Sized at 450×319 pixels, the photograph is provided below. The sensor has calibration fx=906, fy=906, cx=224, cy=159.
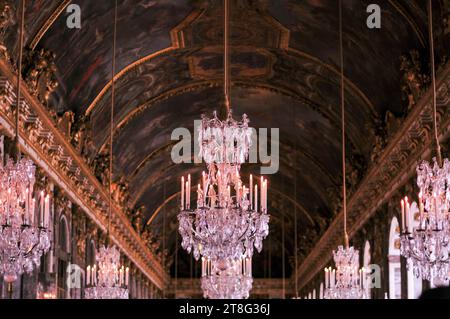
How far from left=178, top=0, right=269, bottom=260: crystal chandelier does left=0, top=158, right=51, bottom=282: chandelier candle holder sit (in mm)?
1872

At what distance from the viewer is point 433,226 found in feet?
35.1

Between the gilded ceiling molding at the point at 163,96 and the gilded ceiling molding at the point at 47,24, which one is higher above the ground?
the gilded ceiling molding at the point at 163,96

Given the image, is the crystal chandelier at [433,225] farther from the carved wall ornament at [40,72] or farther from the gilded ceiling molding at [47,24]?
the gilded ceiling molding at [47,24]

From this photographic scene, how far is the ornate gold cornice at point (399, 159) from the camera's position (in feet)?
50.4

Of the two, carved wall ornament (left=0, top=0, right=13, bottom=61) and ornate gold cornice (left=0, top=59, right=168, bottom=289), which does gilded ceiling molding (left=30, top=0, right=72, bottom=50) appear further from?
carved wall ornament (left=0, top=0, right=13, bottom=61)

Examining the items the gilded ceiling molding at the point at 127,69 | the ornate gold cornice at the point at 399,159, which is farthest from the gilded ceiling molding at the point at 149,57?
the ornate gold cornice at the point at 399,159

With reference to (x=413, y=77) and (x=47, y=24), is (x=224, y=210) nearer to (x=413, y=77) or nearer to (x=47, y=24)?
(x=413, y=77)

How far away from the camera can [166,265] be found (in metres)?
48.0

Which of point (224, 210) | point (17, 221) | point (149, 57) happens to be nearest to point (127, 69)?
point (149, 57)

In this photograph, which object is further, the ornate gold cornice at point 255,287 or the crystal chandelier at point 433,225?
the ornate gold cornice at point 255,287

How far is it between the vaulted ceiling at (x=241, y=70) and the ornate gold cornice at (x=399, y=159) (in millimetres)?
942

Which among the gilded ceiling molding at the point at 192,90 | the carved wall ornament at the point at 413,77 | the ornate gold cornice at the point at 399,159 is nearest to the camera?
the ornate gold cornice at the point at 399,159

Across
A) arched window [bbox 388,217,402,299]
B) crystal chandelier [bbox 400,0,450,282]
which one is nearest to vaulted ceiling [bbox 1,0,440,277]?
arched window [bbox 388,217,402,299]

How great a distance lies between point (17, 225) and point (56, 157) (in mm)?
8937
